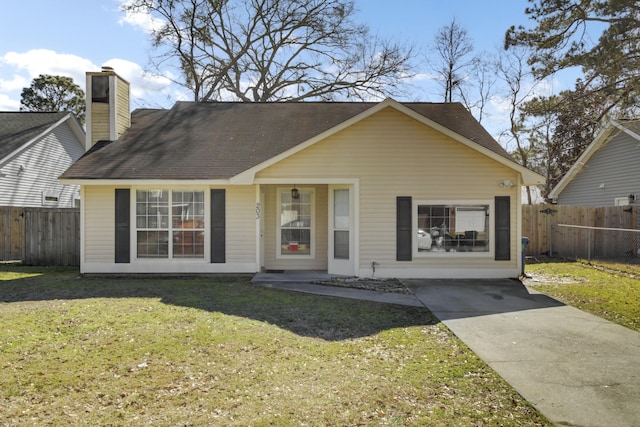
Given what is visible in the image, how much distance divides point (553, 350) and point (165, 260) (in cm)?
918

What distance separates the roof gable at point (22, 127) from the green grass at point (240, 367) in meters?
12.1

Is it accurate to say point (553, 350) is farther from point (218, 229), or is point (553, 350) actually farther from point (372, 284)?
point (218, 229)

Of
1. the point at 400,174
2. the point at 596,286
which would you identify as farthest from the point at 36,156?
the point at 596,286

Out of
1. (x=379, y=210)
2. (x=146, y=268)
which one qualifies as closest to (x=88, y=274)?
(x=146, y=268)

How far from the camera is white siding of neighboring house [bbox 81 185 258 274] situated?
1154 centimetres

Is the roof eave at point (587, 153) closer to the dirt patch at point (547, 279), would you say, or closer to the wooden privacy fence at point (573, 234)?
the wooden privacy fence at point (573, 234)

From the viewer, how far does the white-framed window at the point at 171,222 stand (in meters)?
11.6

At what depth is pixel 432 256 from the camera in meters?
11.1

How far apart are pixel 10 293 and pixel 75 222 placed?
15.5 feet

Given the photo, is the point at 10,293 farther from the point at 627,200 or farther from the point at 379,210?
the point at 627,200

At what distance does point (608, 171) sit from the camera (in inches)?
736

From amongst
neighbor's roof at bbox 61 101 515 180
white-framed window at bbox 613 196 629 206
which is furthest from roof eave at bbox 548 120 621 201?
neighbor's roof at bbox 61 101 515 180

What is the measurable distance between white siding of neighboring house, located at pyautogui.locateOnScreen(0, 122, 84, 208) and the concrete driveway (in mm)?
15613

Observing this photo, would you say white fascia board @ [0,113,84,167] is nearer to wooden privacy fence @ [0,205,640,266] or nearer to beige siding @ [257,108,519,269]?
beige siding @ [257,108,519,269]
